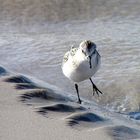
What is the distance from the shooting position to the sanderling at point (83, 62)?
20.1 ft

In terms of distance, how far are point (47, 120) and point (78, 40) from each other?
13.8ft

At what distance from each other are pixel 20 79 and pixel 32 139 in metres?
2.14

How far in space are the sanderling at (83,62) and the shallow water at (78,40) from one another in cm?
44

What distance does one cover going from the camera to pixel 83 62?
249 inches

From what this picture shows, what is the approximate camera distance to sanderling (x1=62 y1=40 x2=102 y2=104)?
20.1ft

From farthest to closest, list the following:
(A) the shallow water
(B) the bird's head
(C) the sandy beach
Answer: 1. (A) the shallow water
2. (B) the bird's head
3. (C) the sandy beach

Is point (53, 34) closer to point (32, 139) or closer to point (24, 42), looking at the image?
point (24, 42)

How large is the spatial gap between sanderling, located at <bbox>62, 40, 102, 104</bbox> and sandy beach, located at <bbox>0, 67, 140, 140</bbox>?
1.44ft

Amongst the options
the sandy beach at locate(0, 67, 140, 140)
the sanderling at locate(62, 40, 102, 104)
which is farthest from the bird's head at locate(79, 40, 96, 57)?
the sandy beach at locate(0, 67, 140, 140)

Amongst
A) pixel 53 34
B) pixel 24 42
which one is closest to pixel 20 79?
pixel 24 42

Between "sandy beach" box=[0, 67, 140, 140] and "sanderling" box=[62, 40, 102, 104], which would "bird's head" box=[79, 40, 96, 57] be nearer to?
"sanderling" box=[62, 40, 102, 104]

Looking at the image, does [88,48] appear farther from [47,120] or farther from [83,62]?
[47,120]

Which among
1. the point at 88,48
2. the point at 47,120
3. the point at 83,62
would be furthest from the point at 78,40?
the point at 47,120

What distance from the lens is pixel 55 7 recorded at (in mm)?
11430
